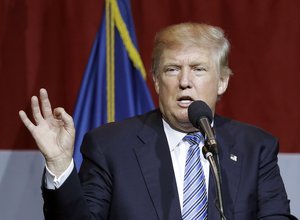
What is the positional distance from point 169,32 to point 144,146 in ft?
1.44

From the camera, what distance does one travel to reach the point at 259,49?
3.43 meters

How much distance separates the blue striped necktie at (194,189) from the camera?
2.29 meters

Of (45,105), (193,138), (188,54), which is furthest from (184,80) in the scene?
(45,105)

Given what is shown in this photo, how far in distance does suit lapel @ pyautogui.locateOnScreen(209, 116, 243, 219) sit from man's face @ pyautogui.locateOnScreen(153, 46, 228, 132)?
0.53ft

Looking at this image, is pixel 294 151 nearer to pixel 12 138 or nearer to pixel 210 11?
pixel 210 11

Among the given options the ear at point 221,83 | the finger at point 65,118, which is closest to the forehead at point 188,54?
the ear at point 221,83

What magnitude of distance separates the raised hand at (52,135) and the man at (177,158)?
0.19m

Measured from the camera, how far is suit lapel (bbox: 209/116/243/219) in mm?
2324

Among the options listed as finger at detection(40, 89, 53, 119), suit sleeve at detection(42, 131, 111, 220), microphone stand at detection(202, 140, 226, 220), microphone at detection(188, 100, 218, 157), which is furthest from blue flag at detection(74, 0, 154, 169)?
microphone stand at detection(202, 140, 226, 220)

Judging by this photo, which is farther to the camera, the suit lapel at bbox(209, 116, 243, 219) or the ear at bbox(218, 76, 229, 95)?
the ear at bbox(218, 76, 229, 95)

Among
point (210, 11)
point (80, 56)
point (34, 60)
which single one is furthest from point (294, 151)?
point (34, 60)

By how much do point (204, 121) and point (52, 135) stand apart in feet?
1.57

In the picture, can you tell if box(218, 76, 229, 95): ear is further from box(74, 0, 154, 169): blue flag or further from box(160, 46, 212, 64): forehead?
box(74, 0, 154, 169): blue flag

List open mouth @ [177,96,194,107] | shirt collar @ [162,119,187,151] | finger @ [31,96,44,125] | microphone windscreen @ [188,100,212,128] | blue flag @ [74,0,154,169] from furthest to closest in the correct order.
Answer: blue flag @ [74,0,154,169] < shirt collar @ [162,119,187,151] < open mouth @ [177,96,194,107] < finger @ [31,96,44,125] < microphone windscreen @ [188,100,212,128]
